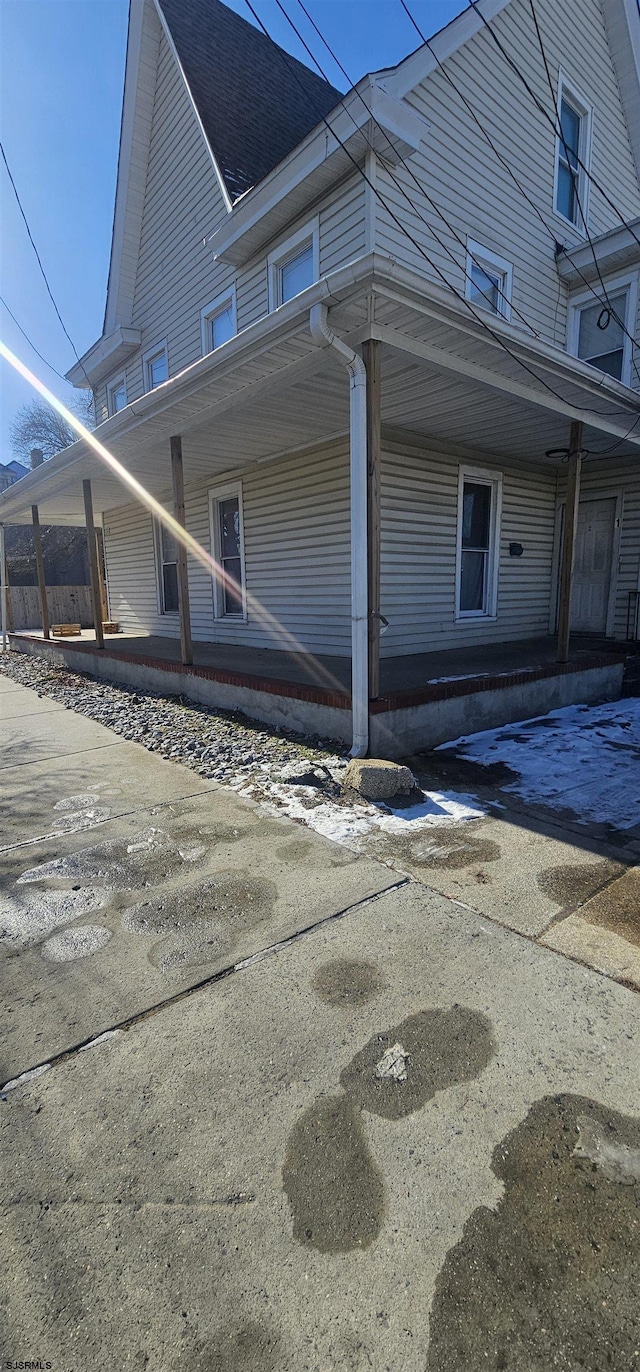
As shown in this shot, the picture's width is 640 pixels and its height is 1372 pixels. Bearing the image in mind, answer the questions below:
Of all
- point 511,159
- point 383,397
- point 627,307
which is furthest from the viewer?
point 627,307

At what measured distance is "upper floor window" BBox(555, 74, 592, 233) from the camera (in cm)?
846

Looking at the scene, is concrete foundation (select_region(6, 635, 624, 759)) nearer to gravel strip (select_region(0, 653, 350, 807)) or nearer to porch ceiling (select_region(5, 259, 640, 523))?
gravel strip (select_region(0, 653, 350, 807))

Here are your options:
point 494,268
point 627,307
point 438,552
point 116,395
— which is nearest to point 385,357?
point 438,552

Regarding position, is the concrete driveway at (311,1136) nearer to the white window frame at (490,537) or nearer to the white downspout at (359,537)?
the white downspout at (359,537)

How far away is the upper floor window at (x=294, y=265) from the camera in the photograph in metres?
6.52

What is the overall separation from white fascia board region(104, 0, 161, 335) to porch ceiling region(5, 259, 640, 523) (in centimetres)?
497

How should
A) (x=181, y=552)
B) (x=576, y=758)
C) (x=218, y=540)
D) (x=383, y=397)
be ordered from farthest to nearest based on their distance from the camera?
1. (x=218, y=540)
2. (x=181, y=552)
3. (x=383, y=397)
4. (x=576, y=758)

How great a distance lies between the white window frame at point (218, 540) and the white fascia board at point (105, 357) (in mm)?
4175

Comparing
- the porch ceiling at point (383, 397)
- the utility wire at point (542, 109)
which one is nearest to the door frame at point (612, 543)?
the porch ceiling at point (383, 397)

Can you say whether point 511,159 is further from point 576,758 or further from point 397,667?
point 576,758

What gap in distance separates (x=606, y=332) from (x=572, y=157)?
8.75 ft

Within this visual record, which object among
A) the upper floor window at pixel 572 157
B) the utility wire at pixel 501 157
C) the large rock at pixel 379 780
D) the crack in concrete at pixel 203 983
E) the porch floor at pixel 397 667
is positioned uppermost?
the upper floor window at pixel 572 157

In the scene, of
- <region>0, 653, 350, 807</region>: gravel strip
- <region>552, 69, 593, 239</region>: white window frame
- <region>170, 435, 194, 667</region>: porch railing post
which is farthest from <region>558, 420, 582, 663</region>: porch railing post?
<region>552, 69, 593, 239</region>: white window frame

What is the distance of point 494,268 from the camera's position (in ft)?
24.3
